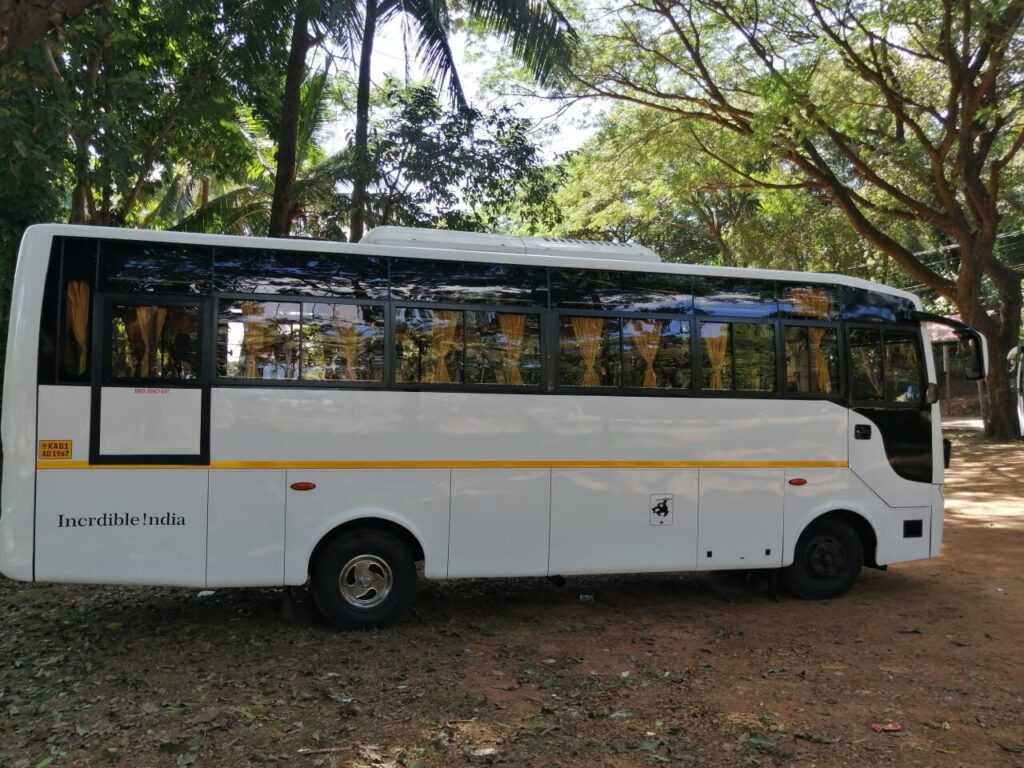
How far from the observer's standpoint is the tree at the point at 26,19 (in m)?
4.06

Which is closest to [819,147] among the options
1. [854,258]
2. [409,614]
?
[854,258]

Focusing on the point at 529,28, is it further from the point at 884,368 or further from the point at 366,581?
the point at 366,581

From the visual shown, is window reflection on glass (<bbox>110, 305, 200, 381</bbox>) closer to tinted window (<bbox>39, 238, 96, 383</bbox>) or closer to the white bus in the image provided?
the white bus

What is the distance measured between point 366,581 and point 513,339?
2.17m

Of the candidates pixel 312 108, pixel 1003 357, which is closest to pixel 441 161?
pixel 312 108

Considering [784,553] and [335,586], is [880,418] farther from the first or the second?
[335,586]

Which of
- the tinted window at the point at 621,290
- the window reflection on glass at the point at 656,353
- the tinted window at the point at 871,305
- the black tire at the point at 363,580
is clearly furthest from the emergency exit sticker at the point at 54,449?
the tinted window at the point at 871,305

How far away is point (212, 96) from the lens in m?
12.6

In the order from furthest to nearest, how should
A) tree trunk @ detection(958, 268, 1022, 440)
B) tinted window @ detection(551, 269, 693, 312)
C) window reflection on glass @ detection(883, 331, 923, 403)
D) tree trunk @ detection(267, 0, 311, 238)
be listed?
tree trunk @ detection(958, 268, 1022, 440)
tree trunk @ detection(267, 0, 311, 238)
window reflection on glass @ detection(883, 331, 923, 403)
tinted window @ detection(551, 269, 693, 312)

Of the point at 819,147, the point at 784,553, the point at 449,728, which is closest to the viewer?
the point at 449,728

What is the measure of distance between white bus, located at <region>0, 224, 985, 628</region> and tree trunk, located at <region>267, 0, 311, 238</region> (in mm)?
5706

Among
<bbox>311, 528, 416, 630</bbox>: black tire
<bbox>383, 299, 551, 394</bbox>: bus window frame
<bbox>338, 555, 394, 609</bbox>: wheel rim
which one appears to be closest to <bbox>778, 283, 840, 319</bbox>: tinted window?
<bbox>383, 299, 551, 394</bbox>: bus window frame

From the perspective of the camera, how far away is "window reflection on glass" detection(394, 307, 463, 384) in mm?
6172

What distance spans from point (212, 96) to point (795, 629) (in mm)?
11234
